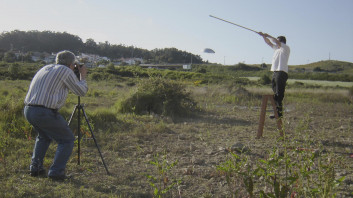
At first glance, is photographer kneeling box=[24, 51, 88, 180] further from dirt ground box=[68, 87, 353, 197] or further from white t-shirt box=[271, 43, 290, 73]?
white t-shirt box=[271, 43, 290, 73]

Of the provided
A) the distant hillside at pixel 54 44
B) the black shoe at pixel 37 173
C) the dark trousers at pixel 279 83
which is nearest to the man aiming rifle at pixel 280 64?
the dark trousers at pixel 279 83

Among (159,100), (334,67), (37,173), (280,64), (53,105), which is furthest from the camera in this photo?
(334,67)

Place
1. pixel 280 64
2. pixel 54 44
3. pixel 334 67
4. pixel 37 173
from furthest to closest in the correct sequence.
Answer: pixel 54 44 → pixel 334 67 → pixel 280 64 → pixel 37 173

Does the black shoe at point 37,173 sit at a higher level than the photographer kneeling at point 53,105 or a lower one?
lower

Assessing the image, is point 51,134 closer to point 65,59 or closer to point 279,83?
point 65,59

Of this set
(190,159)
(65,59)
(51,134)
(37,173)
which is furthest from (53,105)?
(190,159)

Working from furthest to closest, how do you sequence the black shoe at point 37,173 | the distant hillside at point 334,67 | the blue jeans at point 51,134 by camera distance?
the distant hillside at point 334,67
the black shoe at point 37,173
the blue jeans at point 51,134

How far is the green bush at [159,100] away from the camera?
8656 mm

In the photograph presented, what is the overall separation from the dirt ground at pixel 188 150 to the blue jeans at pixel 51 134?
0.32m

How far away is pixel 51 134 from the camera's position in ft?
11.6

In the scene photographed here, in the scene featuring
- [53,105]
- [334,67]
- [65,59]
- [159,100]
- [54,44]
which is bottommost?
[159,100]

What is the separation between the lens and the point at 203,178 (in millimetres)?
3797

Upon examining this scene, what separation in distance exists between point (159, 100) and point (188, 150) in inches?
161

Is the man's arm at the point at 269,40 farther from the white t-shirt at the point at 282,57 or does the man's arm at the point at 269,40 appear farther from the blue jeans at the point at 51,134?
the blue jeans at the point at 51,134
